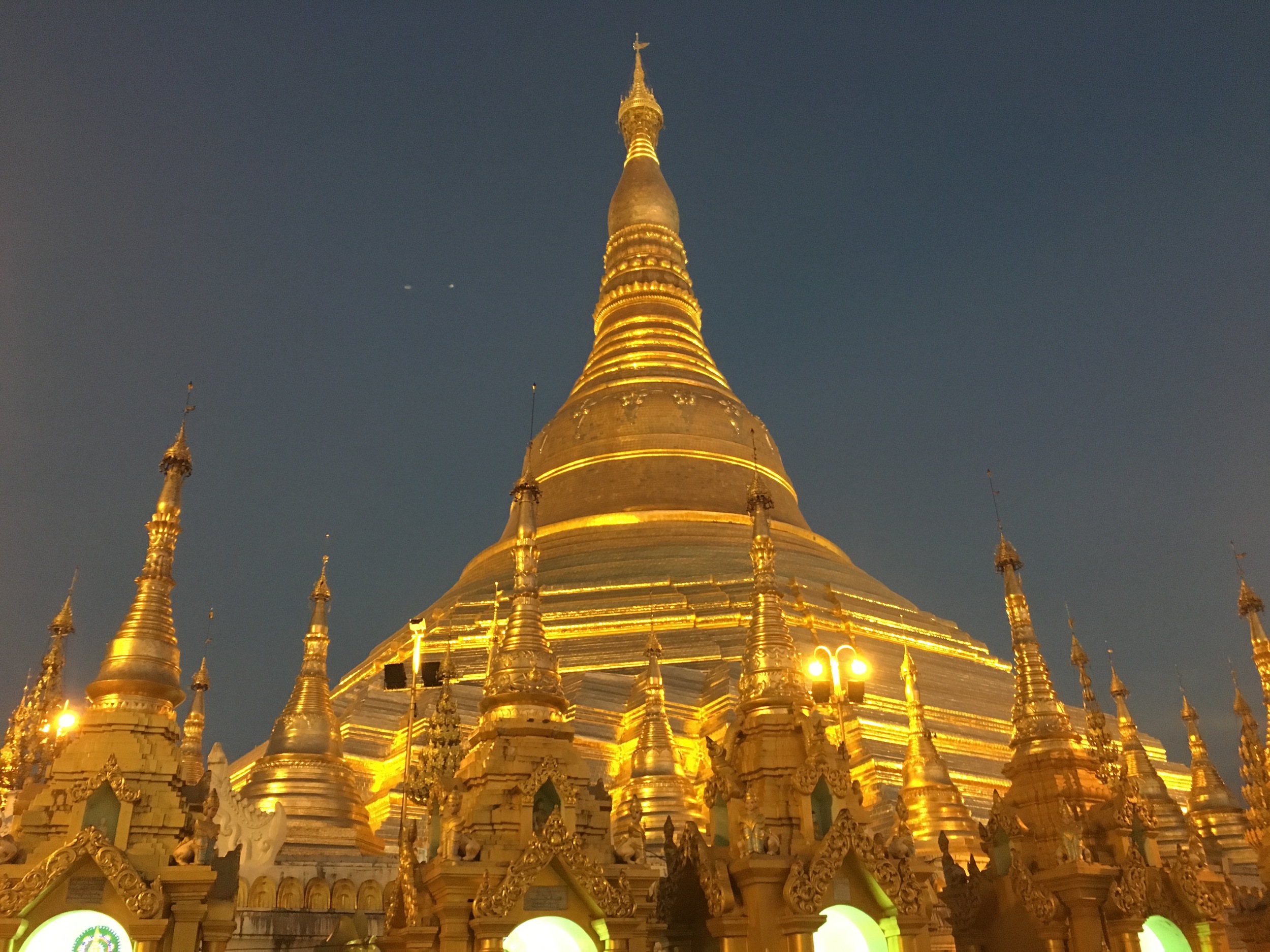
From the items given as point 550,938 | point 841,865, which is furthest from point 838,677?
point 550,938

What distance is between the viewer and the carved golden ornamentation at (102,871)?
339 inches

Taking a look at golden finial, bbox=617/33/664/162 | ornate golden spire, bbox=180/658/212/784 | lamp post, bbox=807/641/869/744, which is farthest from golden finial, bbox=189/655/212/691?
golden finial, bbox=617/33/664/162

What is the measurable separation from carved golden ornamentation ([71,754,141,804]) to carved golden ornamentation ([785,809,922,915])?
550 centimetres

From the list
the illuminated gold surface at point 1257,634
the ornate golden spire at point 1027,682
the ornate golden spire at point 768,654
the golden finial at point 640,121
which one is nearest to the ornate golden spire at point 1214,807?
the illuminated gold surface at point 1257,634

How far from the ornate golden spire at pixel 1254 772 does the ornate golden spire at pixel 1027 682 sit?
4884 mm

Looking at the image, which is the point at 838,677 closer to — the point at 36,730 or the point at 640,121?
the point at 36,730

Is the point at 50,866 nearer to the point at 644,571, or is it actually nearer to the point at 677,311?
the point at 644,571

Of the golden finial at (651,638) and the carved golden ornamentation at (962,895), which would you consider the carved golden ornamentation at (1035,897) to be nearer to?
the carved golden ornamentation at (962,895)

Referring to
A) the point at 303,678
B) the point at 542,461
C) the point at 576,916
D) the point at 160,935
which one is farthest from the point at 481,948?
the point at 542,461

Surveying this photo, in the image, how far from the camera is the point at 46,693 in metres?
16.8

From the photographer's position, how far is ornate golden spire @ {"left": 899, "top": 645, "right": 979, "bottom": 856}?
58.1 ft

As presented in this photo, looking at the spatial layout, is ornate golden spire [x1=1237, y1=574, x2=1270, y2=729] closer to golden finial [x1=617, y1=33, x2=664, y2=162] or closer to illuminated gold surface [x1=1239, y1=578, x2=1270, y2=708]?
illuminated gold surface [x1=1239, y1=578, x2=1270, y2=708]

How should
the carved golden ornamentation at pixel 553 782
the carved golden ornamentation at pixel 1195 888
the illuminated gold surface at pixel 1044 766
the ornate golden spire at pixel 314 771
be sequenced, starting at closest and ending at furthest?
the carved golden ornamentation at pixel 553 782 → the carved golden ornamentation at pixel 1195 888 → the illuminated gold surface at pixel 1044 766 → the ornate golden spire at pixel 314 771

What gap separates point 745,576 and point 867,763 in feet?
28.2
